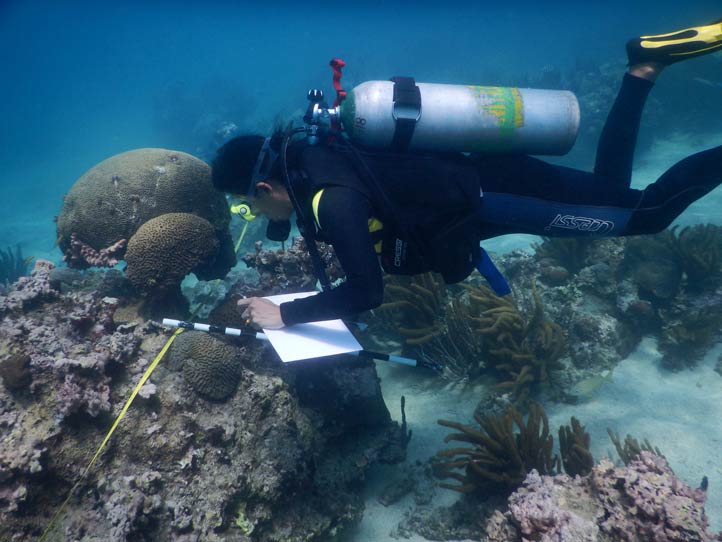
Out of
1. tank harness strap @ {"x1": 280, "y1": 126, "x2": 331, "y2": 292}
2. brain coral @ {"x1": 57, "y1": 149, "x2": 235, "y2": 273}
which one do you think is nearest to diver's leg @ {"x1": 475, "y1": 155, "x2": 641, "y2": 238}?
tank harness strap @ {"x1": 280, "y1": 126, "x2": 331, "y2": 292}

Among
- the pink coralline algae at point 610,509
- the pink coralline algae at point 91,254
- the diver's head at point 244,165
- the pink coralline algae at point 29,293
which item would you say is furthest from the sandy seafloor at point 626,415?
the pink coralline algae at point 91,254

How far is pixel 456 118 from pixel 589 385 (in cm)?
376

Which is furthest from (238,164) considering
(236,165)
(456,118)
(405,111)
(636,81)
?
(636,81)

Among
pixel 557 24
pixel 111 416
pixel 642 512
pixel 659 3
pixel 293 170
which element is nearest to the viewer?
pixel 642 512

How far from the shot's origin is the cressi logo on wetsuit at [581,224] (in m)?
3.25

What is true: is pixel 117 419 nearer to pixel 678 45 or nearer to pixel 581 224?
pixel 581 224

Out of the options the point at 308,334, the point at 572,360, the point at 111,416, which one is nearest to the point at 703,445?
the point at 572,360

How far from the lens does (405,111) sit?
279cm

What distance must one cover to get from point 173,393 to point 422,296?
3.35 m

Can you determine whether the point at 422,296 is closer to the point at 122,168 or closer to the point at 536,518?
the point at 536,518

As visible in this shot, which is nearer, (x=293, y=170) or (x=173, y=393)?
(x=293, y=170)

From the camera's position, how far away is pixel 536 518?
2.47 metres

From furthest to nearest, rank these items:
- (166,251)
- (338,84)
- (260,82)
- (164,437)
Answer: (260,82) → (166,251) → (338,84) → (164,437)

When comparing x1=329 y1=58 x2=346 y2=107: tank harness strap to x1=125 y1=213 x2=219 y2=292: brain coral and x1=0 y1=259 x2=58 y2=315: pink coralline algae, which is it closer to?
x1=125 y1=213 x2=219 y2=292: brain coral
